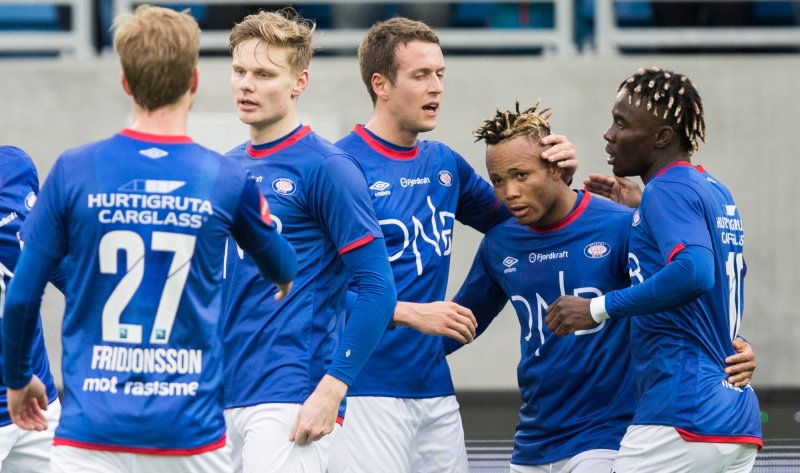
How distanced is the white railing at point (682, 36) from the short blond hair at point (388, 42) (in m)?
4.66

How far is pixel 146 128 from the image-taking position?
288 cm

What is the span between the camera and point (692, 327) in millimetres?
3699

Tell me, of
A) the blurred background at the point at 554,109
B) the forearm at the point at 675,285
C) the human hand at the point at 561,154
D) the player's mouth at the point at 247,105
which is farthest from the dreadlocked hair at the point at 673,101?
the blurred background at the point at 554,109

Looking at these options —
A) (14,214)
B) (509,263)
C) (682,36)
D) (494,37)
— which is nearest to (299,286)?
(509,263)

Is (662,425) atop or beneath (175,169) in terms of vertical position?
beneath

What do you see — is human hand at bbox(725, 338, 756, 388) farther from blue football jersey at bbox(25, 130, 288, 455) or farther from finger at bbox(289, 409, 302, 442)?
blue football jersey at bbox(25, 130, 288, 455)

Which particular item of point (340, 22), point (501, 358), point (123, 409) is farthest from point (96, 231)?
point (340, 22)

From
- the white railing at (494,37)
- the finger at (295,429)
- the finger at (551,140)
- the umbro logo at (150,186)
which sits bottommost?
the finger at (295,429)

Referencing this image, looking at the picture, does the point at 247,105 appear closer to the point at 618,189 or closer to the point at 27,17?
the point at 618,189

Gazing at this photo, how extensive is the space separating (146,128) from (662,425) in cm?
178

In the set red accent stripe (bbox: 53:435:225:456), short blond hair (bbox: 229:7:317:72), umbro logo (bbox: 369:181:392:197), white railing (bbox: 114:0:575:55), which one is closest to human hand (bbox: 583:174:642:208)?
umbro logo (bbox: 369:181:392:197)

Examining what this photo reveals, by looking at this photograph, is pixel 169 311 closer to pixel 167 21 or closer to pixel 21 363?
pixel 21 363

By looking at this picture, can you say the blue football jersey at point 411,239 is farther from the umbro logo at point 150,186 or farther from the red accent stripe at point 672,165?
the umbro logo at point 150,186

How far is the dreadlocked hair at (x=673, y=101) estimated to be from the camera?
390cm
